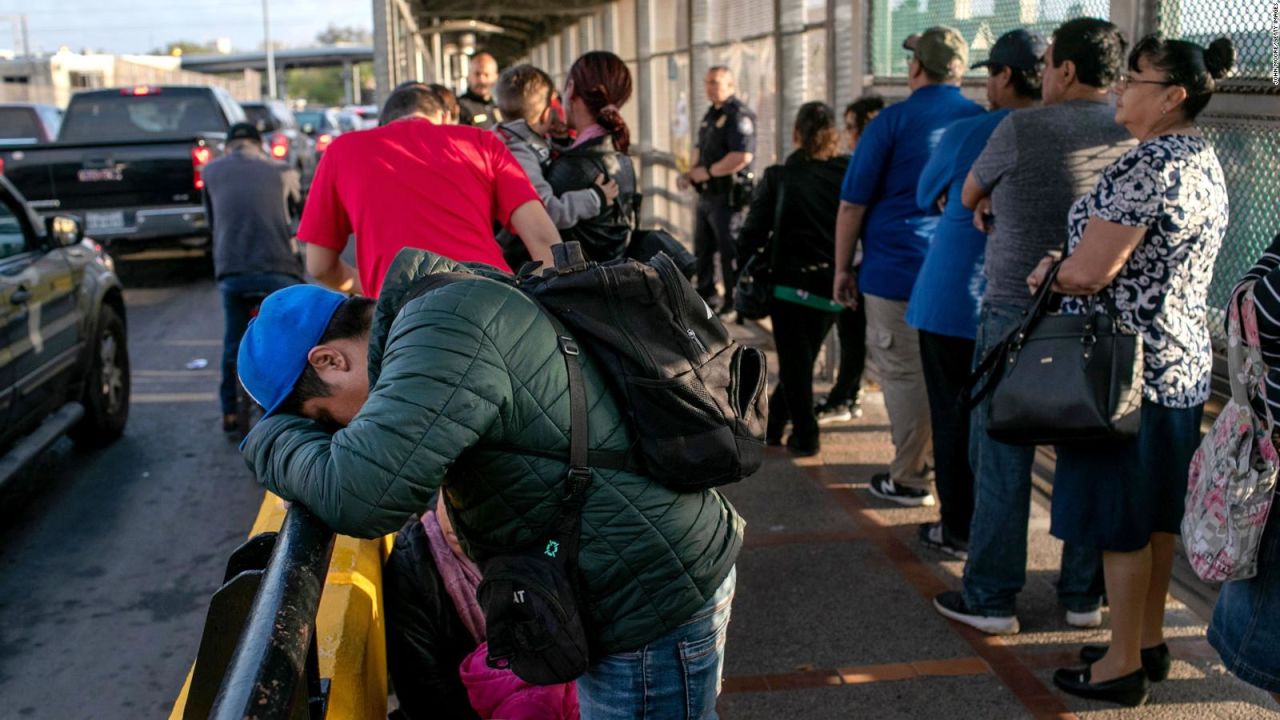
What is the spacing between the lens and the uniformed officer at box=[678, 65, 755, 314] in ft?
29.8

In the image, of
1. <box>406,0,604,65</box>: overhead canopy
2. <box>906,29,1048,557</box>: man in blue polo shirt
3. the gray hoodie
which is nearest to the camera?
<box>906,29,1048,557</box>: man in blue polo shirt

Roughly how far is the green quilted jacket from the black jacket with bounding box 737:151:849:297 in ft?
13.2

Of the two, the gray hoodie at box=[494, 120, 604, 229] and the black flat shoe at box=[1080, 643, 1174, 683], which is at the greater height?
the gray hoodie at box=[494, 120, 604, 229]

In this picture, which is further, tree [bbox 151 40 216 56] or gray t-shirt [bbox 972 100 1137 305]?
tree [bbox 151 40 216 56]

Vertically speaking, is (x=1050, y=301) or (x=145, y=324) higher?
(x=1050, y=301)

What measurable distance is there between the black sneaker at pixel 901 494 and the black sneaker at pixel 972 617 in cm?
121

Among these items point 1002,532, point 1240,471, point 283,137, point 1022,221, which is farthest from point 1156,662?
point 283,137

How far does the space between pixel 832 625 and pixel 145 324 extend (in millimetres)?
9086

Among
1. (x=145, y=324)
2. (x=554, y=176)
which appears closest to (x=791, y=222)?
(x=554, y=176)

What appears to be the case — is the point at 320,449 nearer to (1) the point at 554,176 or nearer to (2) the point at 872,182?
(1) the point at 554,176

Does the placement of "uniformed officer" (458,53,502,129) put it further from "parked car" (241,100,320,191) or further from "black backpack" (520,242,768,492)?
"parked car" (241,100,320,191)

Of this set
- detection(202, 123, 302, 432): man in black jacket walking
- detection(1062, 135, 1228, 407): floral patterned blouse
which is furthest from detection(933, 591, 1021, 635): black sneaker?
detection(202, 123, 302, 432): man in black jacket walking

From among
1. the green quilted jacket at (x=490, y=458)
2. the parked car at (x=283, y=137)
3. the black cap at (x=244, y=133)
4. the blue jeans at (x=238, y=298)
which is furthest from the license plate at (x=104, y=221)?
the green quilted jacket at (x=490, y=458)

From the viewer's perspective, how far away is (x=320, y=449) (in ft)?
6.78
